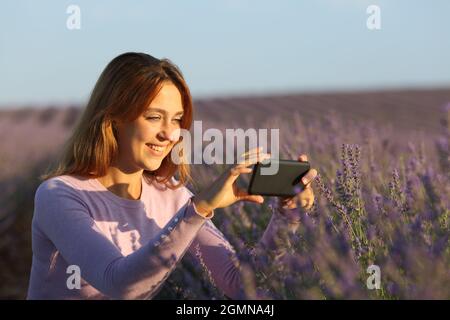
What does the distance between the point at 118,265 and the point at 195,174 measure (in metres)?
2.65

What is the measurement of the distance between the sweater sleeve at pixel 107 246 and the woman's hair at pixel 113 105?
0.48 ft

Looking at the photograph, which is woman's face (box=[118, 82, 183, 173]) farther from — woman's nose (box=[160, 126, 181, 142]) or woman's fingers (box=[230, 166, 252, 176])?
woman's fingers (box=[230, 166, 252, 176])

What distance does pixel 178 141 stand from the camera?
2357 millimetres

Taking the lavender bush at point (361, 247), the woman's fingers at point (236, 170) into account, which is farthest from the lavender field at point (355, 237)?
the woman's fingers at point (236, 170)

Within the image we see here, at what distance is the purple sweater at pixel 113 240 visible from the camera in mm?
1726

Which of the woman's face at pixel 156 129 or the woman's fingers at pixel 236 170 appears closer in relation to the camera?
the woman's fingers at pixel 236 170

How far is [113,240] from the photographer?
2.21m

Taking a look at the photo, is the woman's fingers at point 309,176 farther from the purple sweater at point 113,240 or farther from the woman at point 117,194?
the purple sweater at point 113,240

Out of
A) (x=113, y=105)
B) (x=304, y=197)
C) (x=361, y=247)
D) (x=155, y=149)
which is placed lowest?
(x=361, y=247)

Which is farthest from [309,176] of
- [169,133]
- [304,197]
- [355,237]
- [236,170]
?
[169,133]

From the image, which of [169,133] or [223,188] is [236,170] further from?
[169,133]

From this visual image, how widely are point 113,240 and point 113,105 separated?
15.2 inches

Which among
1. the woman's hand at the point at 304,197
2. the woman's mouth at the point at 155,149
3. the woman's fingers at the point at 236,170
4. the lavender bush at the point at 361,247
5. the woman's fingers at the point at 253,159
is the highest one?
the woman's mouth at the point at 155,149
